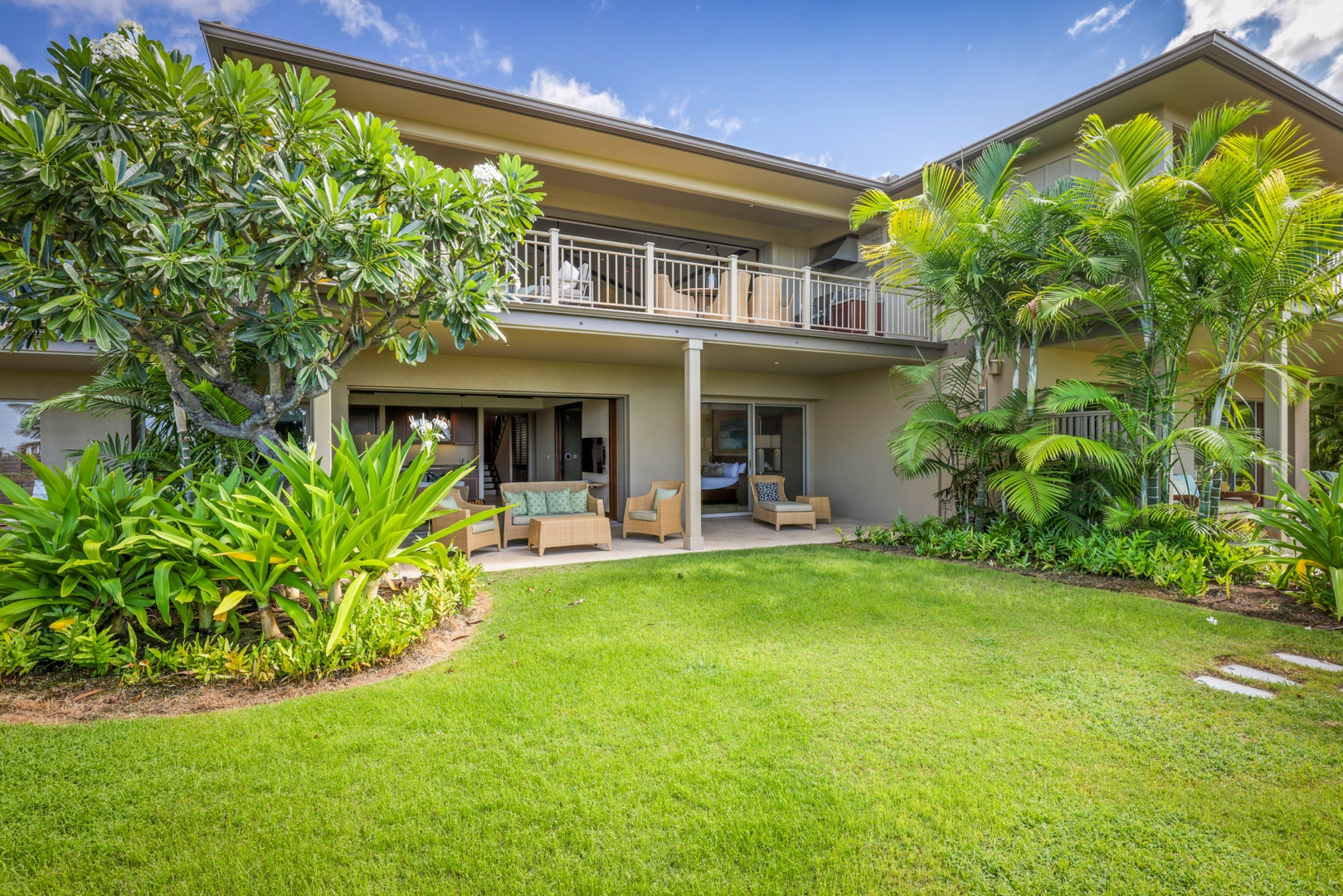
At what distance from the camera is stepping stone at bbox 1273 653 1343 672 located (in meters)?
3.73

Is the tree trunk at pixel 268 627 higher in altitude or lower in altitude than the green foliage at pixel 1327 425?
lower

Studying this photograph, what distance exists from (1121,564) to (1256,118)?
6.52 meters

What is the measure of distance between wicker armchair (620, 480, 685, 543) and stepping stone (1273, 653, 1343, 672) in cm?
591

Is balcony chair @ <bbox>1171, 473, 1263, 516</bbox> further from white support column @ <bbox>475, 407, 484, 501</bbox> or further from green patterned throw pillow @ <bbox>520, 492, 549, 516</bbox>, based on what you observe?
white support column @ <bbox>475, 407, 484, 501</bbox>

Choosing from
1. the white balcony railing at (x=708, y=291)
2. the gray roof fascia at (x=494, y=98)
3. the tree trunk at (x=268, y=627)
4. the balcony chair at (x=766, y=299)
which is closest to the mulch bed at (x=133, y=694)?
the tree trunk at (x=268, y=627)

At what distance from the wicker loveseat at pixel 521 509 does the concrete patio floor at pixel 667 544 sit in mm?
240

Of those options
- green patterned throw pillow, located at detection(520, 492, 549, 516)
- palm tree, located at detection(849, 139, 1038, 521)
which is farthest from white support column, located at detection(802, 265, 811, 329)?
green patterned throw pillow, located at detection(520, 492, 549, 516)

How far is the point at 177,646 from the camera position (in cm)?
379

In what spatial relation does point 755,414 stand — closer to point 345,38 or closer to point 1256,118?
point 1256,118

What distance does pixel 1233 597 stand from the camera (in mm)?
5285

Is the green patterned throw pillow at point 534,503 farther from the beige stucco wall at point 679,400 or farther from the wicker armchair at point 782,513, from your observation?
the wicker armchair at point 782,513

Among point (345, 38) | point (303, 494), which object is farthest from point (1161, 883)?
point (345, 38)

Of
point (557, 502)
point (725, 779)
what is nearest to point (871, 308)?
point (557, 502)

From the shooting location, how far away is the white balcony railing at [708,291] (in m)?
7.88
